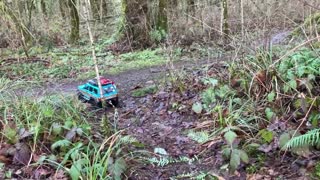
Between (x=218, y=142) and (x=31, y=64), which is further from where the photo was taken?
(x=31, y=64)

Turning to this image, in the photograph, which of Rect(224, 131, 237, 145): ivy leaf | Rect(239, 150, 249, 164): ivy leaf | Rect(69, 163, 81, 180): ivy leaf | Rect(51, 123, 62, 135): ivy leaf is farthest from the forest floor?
Rect(51, 123, 62, 135): ivy leaf

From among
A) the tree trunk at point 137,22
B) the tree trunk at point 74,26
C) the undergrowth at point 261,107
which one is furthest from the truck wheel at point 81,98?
the tree trunk at point 74,26

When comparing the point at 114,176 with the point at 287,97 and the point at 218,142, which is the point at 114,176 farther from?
the point at 287,97

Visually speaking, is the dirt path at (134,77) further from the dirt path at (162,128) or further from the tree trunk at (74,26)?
the tree trunk at (74,26)

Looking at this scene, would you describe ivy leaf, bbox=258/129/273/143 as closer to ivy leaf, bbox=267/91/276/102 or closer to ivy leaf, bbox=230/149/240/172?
ivy leaf, bbox=230/149/240/172

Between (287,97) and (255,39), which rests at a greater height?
(255,39)

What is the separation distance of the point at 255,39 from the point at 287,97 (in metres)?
1.41

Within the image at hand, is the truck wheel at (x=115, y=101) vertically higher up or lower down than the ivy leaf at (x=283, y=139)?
lower down

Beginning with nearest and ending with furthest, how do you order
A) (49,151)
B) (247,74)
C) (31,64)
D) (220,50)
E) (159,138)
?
(49,151) < (159,138) < (247,74) < (220,50) < (31,64)

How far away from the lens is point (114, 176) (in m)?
3.20

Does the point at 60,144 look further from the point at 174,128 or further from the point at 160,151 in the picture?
the point at 174,128

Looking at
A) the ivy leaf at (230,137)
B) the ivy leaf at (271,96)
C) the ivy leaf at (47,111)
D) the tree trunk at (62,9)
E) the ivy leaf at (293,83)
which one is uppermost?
the tree trunk at (62,9)

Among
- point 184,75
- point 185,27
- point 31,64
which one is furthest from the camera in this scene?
point 185,27

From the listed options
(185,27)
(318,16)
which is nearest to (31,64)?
(185,27)
